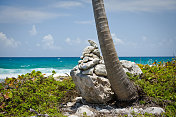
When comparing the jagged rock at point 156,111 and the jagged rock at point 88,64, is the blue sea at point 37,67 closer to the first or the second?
the jagged rock at point 88,64

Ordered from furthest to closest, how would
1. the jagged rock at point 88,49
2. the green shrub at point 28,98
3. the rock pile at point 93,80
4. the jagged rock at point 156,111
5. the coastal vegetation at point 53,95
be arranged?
the jagged rock at point 88,49
the green shrub at point 28,98
the rock pile at point 93,80
the coastal vegetation at point 53,95
the jagged rock at point 156,111

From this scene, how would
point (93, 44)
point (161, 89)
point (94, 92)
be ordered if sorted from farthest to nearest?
1. point (93, 44)
2. point (161, 89)
3. point (94, 92)

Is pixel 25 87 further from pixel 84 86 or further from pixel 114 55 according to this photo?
pixel 114 55

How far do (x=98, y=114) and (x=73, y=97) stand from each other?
6.56 ft

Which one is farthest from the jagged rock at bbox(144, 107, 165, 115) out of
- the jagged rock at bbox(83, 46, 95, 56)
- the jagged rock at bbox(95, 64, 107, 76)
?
the jagged rock at bbox(83, 46, 95, 56)

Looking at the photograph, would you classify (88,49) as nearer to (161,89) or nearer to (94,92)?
(94,92)

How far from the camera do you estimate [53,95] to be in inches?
224

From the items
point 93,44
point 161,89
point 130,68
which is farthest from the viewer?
point 130,68

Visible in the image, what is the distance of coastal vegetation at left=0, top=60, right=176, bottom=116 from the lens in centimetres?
467

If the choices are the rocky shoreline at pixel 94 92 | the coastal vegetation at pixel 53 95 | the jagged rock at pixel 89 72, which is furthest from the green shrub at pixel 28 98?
the jagged rock at pixel 89 72

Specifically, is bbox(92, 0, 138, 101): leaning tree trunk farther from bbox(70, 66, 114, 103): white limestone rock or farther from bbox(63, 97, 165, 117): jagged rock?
bbox(63, 97, 165, 117): jagged rock

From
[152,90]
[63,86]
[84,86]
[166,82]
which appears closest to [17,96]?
[63,86]

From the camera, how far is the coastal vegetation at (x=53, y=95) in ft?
15.3

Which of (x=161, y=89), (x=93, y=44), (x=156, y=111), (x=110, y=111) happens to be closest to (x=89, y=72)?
(x=93, y=44)
